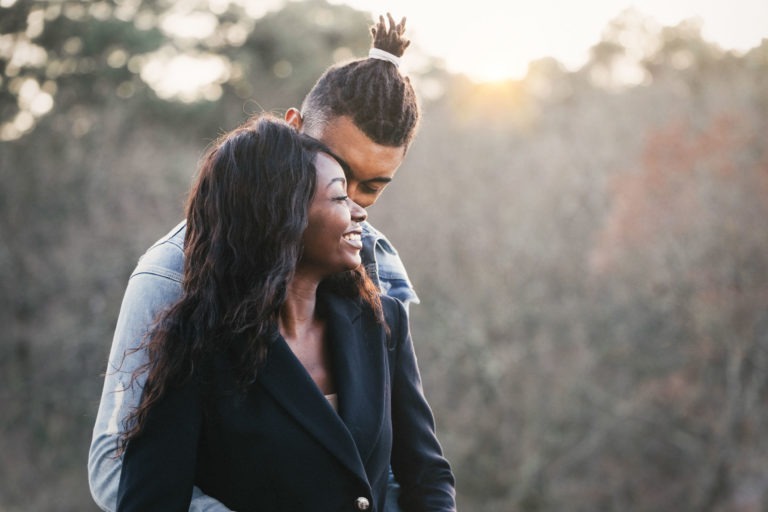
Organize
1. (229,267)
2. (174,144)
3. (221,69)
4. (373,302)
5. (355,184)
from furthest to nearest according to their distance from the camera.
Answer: (221,69)
(174,144)
(355,184)
(373,302)
(229,267)

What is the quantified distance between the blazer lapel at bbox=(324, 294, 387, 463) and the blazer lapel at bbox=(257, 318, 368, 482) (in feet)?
0.19

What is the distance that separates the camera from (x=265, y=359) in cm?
193

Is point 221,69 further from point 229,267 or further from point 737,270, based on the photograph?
point 229,267

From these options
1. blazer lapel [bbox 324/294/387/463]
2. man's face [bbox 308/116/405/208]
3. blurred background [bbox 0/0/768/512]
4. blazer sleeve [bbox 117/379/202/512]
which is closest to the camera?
blazer sleeve [bbox 117/379/202/512]

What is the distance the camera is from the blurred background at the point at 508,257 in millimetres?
11617

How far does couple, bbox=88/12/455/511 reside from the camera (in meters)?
1.85

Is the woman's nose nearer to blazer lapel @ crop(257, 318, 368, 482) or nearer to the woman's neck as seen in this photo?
the woman's neck

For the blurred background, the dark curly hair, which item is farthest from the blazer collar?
the blurred background

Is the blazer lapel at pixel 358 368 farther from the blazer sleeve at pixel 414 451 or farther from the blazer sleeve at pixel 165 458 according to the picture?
the blazer sleeve at pixel 165 458

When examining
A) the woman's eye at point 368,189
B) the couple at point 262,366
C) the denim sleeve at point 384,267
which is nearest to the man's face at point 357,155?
the woman's eye at point 368,189

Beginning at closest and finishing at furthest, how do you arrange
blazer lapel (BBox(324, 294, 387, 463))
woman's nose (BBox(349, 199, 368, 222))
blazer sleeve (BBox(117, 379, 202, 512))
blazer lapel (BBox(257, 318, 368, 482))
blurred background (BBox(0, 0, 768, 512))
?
blazer sleeve (BBox(117, 379, 202, 512)), blazer lapel (BBox(257, 318, 368, 482)), blazer lapel (BBox(324, 294, 387, 463)), woman's nose (BBox(349, 199, 368, 222)), blurred background (BBox(0, 0, 768, 512))

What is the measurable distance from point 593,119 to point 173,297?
14311mm

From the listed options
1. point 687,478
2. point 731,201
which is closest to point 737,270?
point 731,201

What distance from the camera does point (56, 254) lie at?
1292cm
